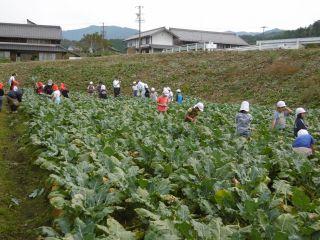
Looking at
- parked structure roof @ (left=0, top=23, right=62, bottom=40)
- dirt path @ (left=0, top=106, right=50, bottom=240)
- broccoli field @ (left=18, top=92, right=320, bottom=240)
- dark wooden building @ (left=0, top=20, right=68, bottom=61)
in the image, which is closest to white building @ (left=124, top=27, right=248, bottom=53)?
dark wooden building @ (left=0, top=20, right=68, bottom=61)

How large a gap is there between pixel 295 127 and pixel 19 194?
7362mm

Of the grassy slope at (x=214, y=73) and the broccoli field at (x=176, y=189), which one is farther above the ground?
the grassy slope at (x=214, y=73)

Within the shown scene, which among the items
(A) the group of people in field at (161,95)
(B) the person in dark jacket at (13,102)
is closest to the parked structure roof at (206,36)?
(A) the group of people in field at (161,95)

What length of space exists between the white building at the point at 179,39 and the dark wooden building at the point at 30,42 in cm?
1450

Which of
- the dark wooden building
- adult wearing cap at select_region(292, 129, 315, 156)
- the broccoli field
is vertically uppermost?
the dark wooden building

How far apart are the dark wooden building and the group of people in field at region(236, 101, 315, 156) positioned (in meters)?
51.9

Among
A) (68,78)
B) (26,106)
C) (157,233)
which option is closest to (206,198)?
(157,233)

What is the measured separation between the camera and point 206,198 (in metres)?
6.64

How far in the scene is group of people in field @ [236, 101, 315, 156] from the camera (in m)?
9.62

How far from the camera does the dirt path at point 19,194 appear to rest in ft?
22.9

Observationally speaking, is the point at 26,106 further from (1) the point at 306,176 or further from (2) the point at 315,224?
(2) the point at 315,224

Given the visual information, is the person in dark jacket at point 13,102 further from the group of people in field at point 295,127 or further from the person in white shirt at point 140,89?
the group of people in field at point 295,127

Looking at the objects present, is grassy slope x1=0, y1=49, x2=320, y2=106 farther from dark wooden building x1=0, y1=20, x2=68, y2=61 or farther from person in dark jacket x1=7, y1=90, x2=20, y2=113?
person in dark jacket x1=7, y1=90, x2=20, y2=113

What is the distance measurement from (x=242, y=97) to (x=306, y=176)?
2472 centimetres
